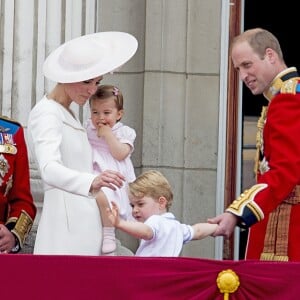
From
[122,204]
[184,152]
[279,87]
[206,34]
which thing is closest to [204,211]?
[184,152]

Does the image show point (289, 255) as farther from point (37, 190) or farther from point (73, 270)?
point (37, 190)

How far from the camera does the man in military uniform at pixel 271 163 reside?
7767 millimetres

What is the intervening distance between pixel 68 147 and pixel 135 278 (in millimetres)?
1073

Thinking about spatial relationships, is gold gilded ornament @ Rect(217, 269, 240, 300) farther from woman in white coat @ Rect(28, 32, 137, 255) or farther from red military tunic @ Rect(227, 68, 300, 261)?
woman in white coat @ Rect(28, 32, 137, 255)

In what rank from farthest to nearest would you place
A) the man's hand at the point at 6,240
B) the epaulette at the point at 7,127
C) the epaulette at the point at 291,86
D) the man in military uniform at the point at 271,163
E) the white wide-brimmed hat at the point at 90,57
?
the epaulette at the point at 7,127 < the man's hand at the point at 6,240 < the white wide-brimmed hat at the point at 90,57 < the epaulette at the point at 291,86 < the man in military uniform at the point at 271,163

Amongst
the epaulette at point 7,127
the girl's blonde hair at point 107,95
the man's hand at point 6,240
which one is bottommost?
the man's hand at point 6,240

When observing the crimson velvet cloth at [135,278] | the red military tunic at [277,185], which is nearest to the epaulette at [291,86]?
the red military tunic at [277,185]

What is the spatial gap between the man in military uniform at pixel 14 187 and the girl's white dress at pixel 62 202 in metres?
0.23

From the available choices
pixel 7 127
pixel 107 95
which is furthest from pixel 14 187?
pixel 107 95

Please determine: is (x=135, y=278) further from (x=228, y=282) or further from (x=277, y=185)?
(x=277, y=185)

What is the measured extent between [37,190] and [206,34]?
1.44 m

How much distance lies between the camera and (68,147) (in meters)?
8.19

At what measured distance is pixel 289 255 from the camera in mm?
8023

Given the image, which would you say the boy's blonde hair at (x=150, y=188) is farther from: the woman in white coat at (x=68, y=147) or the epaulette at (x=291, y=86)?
the epaulette at (x=291, y=86)
